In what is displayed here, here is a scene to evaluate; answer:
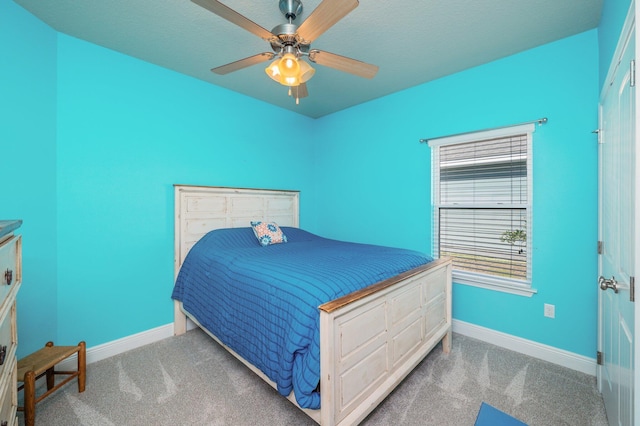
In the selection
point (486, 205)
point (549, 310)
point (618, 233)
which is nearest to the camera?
point (618, 233)

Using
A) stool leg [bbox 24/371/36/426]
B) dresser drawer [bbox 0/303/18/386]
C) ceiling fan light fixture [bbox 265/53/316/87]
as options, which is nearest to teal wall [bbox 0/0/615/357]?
stool leg [bbox 24/371/36/426]

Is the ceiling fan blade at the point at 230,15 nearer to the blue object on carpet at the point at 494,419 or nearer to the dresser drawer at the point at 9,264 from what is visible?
the dresser drawer at the point at 9,264

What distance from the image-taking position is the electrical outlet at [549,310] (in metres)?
2.17

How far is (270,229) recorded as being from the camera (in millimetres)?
2871

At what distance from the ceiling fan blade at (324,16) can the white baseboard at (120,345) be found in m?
2.73

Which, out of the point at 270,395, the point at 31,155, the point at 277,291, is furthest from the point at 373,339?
the point at 31,155

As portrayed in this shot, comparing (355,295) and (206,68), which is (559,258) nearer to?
(355,295)

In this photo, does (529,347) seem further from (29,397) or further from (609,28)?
(29,397)

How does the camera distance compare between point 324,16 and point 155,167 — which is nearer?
point 324,16

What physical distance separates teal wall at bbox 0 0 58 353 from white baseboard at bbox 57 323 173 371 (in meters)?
0.27

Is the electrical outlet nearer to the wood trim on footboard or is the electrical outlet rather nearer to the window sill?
the window sill

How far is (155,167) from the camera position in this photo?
2.52m

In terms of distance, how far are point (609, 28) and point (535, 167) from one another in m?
0.97

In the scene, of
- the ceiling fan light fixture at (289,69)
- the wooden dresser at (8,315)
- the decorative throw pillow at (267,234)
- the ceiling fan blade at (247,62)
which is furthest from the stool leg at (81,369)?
the ceiling fan light fixture at (289,69)
